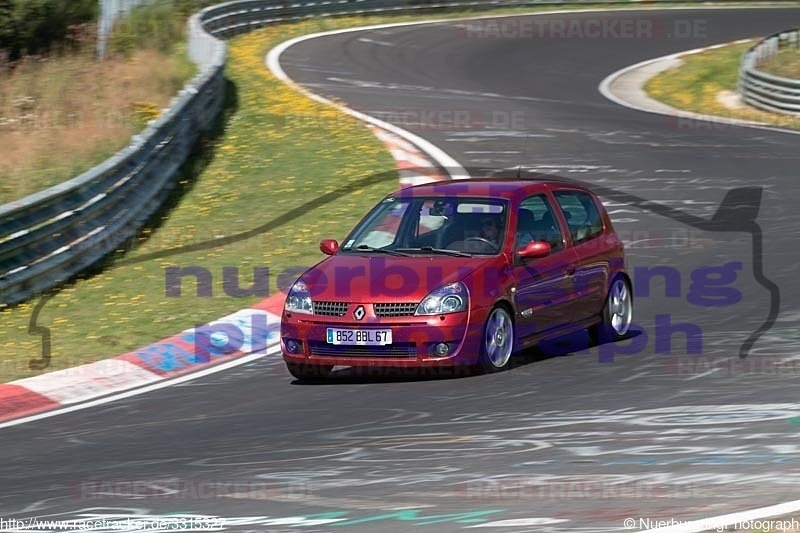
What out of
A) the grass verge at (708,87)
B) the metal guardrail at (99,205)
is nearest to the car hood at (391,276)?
the metal guardrail at (99,205)

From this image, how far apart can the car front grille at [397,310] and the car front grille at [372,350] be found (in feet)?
0.70

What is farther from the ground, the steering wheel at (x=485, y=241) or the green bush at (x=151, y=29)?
the steering wheel at (x=485, y=241)

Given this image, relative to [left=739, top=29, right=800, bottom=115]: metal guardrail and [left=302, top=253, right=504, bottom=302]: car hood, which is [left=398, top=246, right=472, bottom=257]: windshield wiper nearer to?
[left=302, top=253, right=504, bottom=302]: car hood

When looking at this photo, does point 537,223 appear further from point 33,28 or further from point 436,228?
point 33,28

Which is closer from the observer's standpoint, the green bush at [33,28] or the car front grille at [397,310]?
the car front grille at [397,310]

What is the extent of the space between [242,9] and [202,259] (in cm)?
2388

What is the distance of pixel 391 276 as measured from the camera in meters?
10.5

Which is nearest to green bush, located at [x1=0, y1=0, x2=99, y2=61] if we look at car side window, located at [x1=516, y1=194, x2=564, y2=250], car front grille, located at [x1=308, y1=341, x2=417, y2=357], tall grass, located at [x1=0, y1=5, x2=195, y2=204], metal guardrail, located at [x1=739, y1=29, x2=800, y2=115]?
tall grass, located at [x1=0, y1=5, x2=195, y2=204]

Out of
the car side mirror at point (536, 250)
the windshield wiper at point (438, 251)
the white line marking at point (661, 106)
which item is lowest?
the white line marking at point (661, 106)

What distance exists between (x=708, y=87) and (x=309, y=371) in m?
22.9

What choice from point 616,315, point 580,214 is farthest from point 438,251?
point 616,315

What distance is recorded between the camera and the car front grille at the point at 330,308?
10.4 m

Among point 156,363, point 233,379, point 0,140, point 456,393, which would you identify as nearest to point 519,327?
point 456,393

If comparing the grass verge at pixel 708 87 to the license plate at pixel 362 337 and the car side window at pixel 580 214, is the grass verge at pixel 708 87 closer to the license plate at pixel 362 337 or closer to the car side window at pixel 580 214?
the car side window at pixel 580 214
